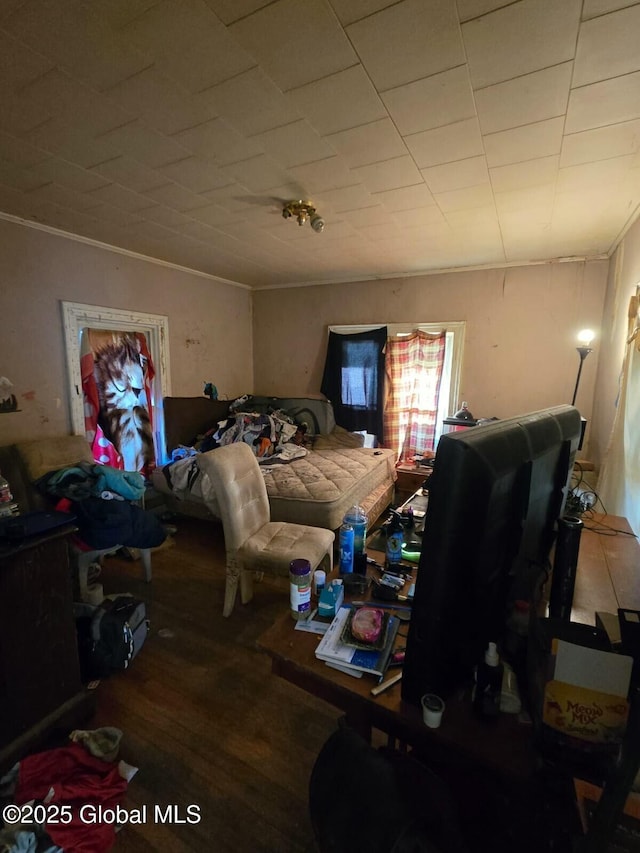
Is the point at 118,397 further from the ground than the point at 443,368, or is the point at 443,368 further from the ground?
the point at 443,368

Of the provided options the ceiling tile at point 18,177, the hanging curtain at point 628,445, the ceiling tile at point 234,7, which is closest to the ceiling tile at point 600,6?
the ceiling tile at point 234,7

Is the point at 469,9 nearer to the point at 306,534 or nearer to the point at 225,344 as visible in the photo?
the point at 306,534

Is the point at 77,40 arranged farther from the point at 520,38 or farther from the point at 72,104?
the point at 520,38

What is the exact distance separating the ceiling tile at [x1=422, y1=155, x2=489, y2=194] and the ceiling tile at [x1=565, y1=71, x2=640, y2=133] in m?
0.38

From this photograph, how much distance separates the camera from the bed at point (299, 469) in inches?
106

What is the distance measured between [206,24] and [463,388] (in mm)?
3374

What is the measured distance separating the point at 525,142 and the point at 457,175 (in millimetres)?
345

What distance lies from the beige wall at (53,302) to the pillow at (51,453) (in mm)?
157

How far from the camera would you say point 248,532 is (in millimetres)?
2219

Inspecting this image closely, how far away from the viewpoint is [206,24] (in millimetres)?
1041

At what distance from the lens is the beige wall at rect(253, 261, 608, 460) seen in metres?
3.24

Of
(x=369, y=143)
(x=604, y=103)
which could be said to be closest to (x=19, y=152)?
(x=369, y=143)

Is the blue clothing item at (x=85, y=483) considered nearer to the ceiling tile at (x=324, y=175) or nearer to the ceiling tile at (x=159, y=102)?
the ceiling tile at (x=159, y=102)

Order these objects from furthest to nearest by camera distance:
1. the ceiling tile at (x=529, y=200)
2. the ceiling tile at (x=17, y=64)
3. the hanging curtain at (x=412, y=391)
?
the hanging curtain at (x=412, y=391) < the ceiling tile at (x=529, y=200) < the ceiling tile at (x=17, y=64)
